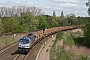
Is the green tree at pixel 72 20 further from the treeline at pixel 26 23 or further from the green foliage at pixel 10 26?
the green foliage at pixel 10 26

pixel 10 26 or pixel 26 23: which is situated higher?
pixel 10 26

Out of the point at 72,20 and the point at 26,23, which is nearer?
the point at 26,23

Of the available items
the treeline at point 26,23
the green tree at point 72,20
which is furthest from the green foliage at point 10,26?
the green tree at point 72,20

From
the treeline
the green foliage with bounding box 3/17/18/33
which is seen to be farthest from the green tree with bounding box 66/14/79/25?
the green foliage with bounding box 3/17/18/33

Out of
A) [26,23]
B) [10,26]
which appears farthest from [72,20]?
[10,26]

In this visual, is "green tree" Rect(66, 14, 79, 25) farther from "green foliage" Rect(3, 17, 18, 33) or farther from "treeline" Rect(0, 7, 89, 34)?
"green foliage" Rect(3, 17, 18, 33)

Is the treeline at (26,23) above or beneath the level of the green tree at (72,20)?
above

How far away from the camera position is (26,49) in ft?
101

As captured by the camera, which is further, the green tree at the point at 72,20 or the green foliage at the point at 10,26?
the green tree at the point at 72,20

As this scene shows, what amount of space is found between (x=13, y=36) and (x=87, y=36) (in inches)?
778

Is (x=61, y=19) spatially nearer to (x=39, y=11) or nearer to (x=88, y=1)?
(x=39, y=11)

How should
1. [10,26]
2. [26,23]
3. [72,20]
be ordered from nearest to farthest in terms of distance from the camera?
[10,26] → [26,23] → [72,20]

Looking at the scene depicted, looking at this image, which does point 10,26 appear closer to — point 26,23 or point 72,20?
point 26,23

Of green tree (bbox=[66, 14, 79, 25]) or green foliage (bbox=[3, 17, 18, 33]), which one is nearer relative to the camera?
green foliage (bbox=[3, 17, 18, 33])
